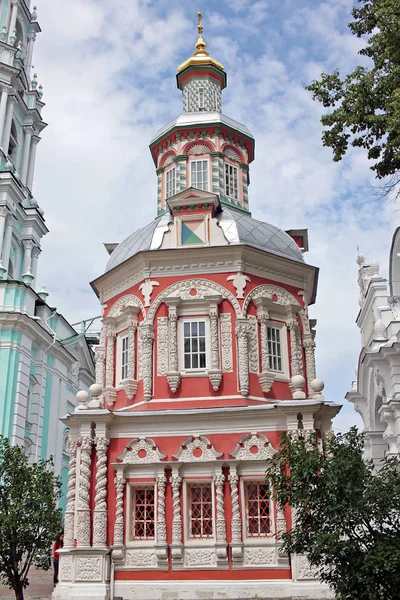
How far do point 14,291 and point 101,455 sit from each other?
12.3m

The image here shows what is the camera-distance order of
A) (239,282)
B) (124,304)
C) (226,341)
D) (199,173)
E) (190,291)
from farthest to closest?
(199,173)
(124,304)
(190,291)
(239,282)
(226,341)

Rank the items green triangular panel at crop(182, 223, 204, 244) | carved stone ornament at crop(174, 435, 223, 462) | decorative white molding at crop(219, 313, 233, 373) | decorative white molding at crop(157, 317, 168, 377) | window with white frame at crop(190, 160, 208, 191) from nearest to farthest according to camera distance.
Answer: carved stone ornament at crop(174, 435, 223, 462), decorative white molding at crop(219, 313, 233, 373), decorative white molding at crop(157, 317, 168, 377), green triangular panel at crop(182, 223, 204, 244), window with white frame at crop(190, 160, 208, 191)

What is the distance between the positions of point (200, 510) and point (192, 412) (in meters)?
2.24

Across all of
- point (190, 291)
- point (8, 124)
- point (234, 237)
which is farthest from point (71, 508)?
point (8, 124)

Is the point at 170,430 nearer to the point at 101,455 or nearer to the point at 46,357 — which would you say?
the point at 101,455

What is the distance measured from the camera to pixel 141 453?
49.6 ft

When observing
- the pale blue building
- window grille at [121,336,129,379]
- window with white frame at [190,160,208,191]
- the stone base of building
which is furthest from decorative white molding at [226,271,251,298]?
the pale blue building

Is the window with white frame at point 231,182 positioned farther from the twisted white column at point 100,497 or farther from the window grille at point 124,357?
the twisted white column at point 100,497

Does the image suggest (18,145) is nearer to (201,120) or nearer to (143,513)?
(201,120)

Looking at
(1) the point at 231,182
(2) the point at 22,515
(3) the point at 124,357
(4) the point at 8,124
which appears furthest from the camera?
(4) the point at 8,124

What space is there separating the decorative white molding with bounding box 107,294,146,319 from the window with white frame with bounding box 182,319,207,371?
1.27 metres

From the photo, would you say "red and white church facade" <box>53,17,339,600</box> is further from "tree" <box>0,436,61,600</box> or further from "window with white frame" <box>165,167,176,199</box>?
"window with white frame" <box>165,167,176,199</box>

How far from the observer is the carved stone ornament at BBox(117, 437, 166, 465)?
15.0 metres

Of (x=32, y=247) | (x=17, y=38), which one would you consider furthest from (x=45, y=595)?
(x=17, y=38)
